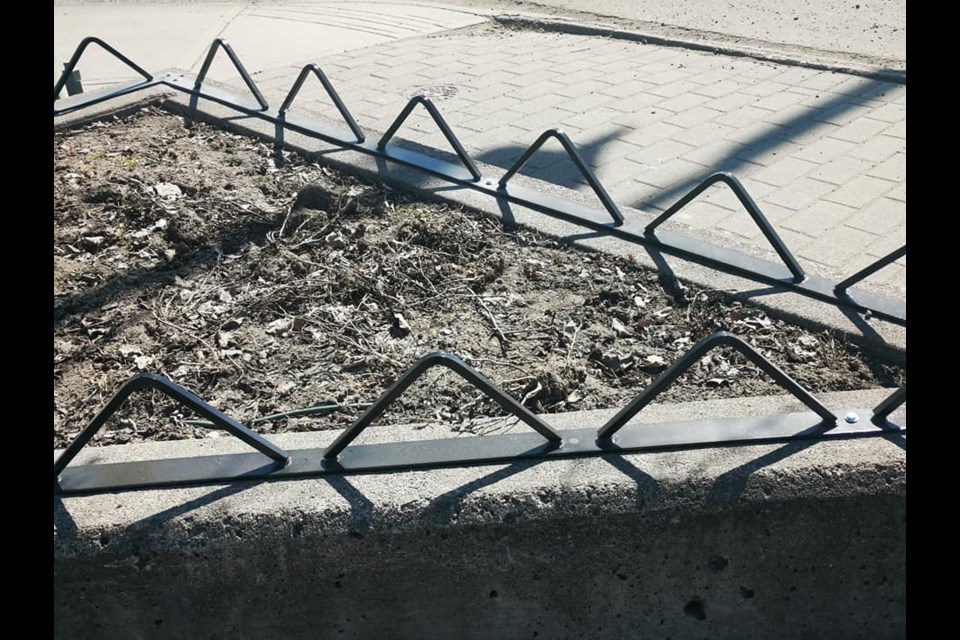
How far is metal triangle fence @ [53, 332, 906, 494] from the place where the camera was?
2271 mm

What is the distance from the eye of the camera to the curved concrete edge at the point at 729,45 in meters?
6.37

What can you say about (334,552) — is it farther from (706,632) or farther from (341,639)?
(706,632)

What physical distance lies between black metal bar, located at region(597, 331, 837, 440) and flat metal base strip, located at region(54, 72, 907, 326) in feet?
2.50

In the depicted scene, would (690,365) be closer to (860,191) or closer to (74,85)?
(860,191)

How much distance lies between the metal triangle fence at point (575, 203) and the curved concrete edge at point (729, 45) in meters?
3.37

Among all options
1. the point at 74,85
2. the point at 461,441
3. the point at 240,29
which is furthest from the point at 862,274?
the point at 240,29

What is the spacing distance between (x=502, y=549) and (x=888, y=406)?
1035 millimetres

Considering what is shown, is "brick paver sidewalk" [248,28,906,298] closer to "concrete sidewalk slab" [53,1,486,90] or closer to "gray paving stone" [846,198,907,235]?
"gray paving stone" [846,198,907,235]

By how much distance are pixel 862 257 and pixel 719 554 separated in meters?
2.23

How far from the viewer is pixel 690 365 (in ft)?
7.61

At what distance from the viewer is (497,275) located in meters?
3.41

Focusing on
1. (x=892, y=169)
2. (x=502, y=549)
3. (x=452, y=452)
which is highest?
(x=892, y=169)
